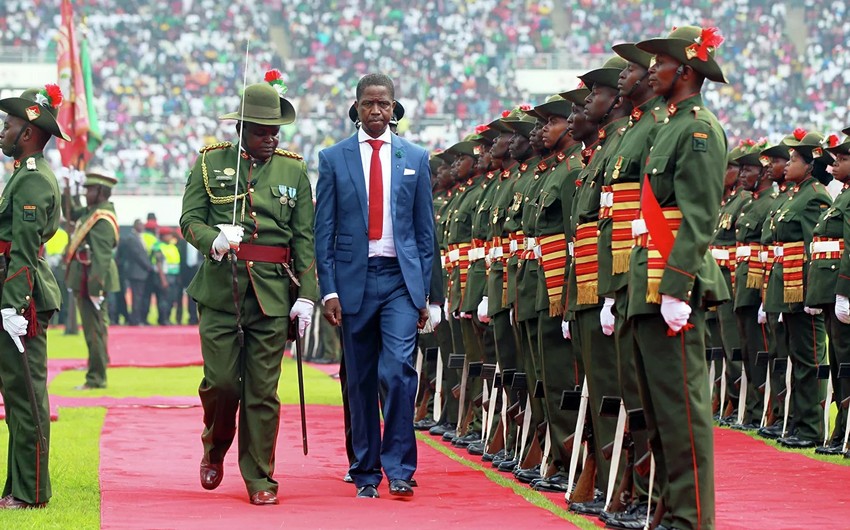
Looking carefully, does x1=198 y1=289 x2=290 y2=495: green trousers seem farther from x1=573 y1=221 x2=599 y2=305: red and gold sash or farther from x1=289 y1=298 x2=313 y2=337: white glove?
x1=573 y1=221 x2=599 y2=305: red and gold sash

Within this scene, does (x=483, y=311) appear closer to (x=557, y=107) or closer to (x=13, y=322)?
(x=557, y=107)

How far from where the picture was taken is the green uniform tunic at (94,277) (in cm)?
1723

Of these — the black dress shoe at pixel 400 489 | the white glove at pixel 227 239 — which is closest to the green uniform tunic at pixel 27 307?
the white glove at pixel 227 239

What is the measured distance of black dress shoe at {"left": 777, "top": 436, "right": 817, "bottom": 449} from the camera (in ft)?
39.1

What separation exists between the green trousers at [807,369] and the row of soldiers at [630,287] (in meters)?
0.02

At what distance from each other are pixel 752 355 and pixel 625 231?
21.1 feet

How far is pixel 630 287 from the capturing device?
699 centimetres

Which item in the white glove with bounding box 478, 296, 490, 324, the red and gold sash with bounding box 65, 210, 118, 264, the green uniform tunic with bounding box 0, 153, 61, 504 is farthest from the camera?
the red and gold sash with bounding box 65, 210, 118, 264

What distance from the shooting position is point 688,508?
22.3ft

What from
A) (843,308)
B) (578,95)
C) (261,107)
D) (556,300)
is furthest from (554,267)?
(843,308)

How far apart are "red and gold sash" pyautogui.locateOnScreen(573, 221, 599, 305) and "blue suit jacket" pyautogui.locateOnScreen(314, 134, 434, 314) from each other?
994mm

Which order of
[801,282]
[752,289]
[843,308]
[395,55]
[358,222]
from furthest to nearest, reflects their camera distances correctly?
[395,55] < [752,289] < [801,282] < [843,308] < [358,222]

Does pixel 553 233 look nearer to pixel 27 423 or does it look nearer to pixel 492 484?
pixel 492 484

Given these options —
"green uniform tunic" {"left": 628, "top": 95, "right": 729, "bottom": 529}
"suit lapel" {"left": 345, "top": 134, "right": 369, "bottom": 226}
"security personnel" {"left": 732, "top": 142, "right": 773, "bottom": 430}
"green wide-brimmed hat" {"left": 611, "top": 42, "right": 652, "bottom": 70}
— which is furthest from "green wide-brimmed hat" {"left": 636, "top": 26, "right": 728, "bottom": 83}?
"security personnel" {"left": 732, "top": 142, "right": 773, "bottom": 430}
